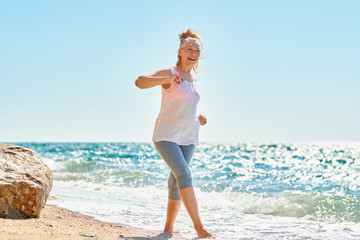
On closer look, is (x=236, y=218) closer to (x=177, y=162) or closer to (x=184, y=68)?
(x=177, y=162)

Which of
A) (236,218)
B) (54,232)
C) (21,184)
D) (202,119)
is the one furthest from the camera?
(236,218)

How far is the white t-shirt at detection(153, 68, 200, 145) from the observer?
405 cm

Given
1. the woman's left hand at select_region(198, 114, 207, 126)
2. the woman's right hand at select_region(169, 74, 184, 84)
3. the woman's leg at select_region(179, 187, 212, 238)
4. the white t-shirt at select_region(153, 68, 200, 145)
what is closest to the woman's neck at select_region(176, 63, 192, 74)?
the white t-shirt at select_region(153, 68, 200, 145)

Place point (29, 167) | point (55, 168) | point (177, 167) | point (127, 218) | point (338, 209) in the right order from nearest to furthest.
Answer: point (177, 167) < point (29, 167) < point (127, 218) < point (338, 209) < point (55, 168)

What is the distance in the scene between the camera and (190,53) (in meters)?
4.21

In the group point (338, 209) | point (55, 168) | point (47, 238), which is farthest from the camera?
point (55, 168)

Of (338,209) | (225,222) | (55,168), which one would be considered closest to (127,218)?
(225,222)

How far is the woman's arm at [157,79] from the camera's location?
385 cm

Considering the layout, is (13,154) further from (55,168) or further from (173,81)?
(55,168)

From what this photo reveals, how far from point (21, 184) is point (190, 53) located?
213cm

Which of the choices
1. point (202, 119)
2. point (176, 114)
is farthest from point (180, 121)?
point (202, 119)

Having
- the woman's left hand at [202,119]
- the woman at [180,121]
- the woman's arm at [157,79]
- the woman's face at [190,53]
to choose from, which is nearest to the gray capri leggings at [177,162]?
the woman at [180,121]

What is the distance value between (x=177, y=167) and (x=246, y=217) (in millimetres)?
3307

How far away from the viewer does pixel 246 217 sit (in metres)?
6.83
